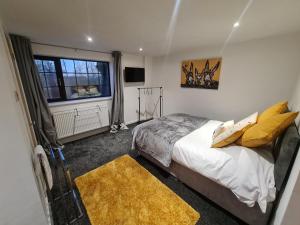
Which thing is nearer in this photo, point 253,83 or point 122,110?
point 253,83

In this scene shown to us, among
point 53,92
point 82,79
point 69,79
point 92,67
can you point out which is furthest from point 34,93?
point 92,67

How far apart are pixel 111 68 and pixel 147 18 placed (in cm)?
220

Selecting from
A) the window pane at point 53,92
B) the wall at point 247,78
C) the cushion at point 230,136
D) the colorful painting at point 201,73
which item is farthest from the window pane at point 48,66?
the cushion at point 230,136

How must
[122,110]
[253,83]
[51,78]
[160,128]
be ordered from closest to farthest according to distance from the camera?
1. [160,128]
2. [253,83]
3. [51,78]
4. [122,110]

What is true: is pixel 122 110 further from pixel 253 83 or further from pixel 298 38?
pixel 298 38

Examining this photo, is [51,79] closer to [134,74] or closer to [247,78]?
[134,74]

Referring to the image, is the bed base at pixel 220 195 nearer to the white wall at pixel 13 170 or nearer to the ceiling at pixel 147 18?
the white wall at pixel 13 170

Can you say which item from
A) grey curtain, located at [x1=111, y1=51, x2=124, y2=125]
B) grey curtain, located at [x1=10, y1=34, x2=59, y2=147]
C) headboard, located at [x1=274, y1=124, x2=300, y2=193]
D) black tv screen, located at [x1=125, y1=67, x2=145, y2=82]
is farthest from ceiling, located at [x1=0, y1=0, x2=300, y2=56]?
black tv screen, located at [x1=125, y1=67, x2=145, y2=82]

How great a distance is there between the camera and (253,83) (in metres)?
2.49

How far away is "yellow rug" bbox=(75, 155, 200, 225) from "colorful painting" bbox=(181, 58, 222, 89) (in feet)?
7.76

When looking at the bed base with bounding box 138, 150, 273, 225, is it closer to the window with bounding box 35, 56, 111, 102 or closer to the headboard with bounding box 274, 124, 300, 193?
the headboard with bounding box 274, 124, 300, 193

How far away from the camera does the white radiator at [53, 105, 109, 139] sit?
2.84m

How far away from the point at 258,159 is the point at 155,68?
362cm

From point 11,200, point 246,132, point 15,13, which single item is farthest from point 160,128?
point 15,13
